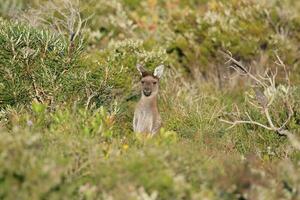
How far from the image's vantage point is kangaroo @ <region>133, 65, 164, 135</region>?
1041 centimetres

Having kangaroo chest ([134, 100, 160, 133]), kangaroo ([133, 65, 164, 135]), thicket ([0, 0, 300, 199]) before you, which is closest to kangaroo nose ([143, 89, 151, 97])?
kangaroo ([133, 65, 164, 135])

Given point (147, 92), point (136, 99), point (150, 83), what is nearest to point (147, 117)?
point (147, 92)

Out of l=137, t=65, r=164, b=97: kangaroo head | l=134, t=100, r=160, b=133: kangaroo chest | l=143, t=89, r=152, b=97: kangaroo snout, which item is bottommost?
l=134, t=100, r=160, b=133: kangaroo chest

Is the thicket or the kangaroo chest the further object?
the kangaroo chest

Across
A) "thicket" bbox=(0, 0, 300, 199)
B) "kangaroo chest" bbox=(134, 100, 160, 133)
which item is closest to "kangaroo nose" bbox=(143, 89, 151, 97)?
"kangaroo chest" bbox=(134, 100, 160, 133)

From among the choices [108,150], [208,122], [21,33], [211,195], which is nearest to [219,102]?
[208,122]

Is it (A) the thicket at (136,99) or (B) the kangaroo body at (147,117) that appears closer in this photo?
(A) the thicket at (136,99)

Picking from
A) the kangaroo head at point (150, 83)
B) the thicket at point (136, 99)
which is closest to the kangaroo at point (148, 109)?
the kangaroo head at point (150, 83)

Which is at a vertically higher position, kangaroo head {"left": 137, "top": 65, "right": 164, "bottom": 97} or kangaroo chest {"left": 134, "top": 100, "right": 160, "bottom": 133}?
kangaroo head {"left": 137, "top": 65, "right": 164, "bottom": 97}

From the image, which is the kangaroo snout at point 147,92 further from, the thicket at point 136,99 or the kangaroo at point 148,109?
the thicket at point 136,99

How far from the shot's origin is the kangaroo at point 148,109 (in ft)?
34.2

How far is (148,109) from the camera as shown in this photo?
34.3ft

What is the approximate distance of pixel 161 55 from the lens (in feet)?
43.6

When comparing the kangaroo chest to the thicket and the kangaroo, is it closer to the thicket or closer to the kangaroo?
the kangaroo
